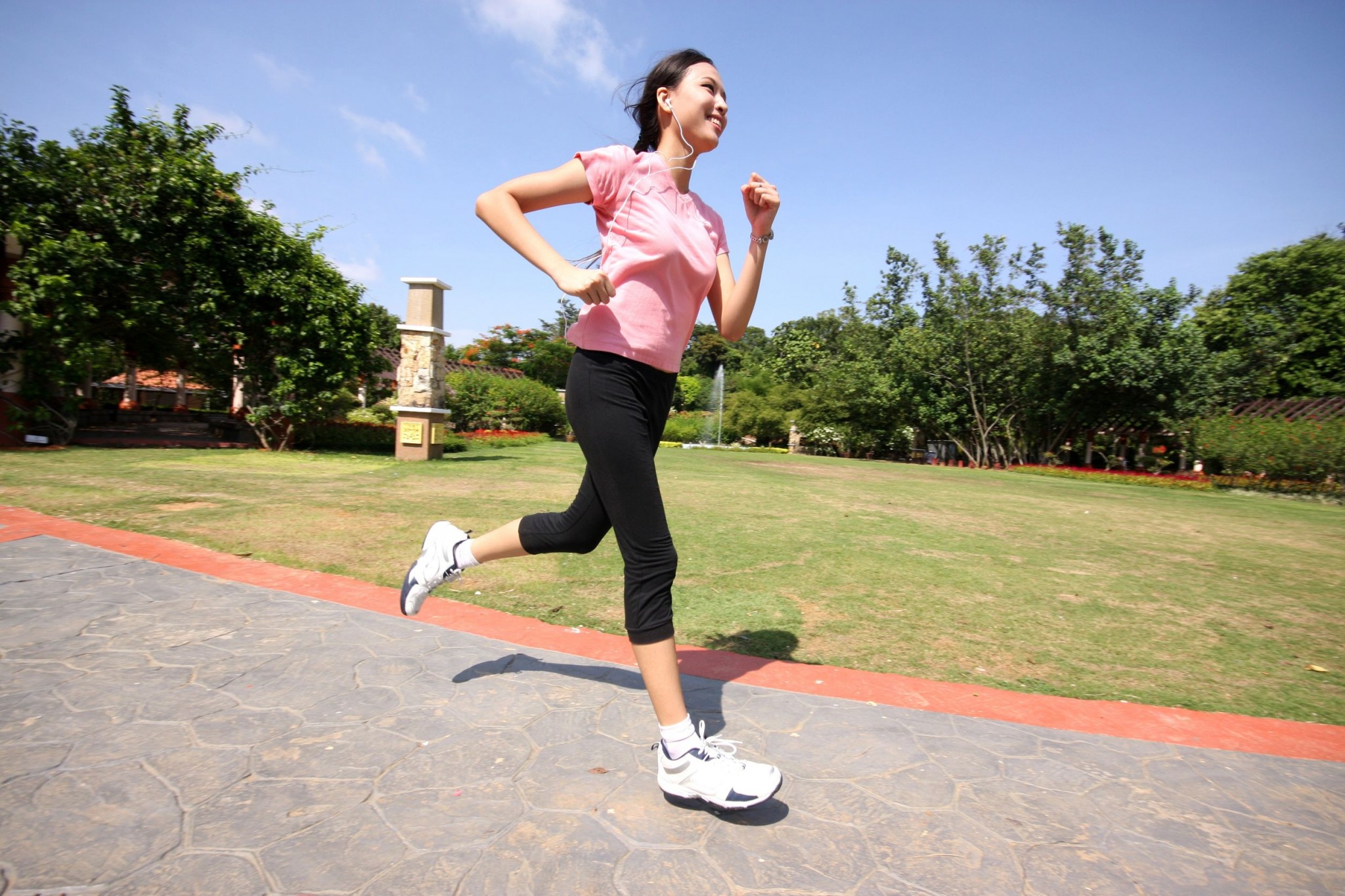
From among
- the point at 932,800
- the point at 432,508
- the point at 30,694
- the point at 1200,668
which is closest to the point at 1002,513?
the point at 1200,668

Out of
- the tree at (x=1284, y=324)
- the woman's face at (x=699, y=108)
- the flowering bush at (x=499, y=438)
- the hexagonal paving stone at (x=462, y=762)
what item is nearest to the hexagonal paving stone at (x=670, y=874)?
the hexagonal paving stone at (x=462, y=762)

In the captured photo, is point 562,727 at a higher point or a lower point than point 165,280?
lower

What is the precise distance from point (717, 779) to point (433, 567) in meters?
1.20

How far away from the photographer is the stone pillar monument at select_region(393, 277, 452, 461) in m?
11.2

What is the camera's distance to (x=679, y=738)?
5.44ft

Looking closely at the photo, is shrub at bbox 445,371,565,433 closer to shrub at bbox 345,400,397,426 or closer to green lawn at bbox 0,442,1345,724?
shrub at bbox 345,400,397,426

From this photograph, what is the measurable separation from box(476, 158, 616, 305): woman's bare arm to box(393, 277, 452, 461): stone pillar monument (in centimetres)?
995

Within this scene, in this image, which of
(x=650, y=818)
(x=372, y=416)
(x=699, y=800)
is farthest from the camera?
(x=372, y=416)

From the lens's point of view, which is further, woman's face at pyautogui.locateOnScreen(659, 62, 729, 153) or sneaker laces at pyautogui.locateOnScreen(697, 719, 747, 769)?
woman's face at pyautogui.locateOnScreen(659, 62, 729, 153)

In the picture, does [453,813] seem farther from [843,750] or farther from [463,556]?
[843,750]

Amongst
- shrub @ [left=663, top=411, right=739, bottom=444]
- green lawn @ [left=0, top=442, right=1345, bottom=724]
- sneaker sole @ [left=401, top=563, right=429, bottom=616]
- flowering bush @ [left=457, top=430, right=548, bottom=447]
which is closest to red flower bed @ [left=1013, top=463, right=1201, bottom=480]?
green lawn @ [left=0, top=442, right=1345, bottom=724]

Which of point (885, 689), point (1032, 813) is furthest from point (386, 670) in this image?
point (1032, 813)

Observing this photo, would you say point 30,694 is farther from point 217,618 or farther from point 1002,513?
point 1002,513

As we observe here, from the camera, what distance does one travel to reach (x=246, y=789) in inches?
63.2
